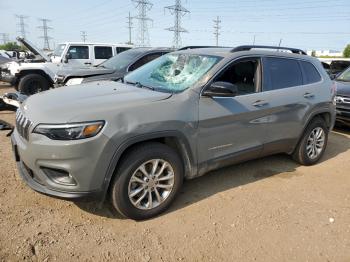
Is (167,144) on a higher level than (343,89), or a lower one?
lower


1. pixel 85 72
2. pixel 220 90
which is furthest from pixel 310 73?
pixel 85 72

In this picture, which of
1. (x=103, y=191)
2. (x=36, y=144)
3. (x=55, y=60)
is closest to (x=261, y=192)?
(x=103, y=191)

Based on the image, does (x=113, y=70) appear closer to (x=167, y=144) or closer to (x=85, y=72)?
(x=85, y=72)

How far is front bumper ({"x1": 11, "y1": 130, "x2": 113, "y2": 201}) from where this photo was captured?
2929 mm

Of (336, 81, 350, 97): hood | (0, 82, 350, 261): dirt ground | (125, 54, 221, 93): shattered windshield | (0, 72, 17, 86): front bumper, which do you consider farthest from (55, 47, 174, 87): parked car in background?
(336, 81, 350, 97): hood

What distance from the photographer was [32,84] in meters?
10.2

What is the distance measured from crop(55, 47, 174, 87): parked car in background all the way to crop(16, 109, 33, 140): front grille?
13.3ft

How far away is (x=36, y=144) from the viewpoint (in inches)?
118

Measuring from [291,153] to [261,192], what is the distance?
1156 millimetres

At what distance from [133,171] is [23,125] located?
112cm

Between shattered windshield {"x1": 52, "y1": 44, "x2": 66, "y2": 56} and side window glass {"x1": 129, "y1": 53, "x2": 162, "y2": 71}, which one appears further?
shattered windshield {"x1": 52, "y1": 44, "x2": 66, "y2": 56}

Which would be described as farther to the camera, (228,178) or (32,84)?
(32,84)

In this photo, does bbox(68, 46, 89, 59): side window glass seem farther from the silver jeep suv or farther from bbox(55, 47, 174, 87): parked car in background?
the silver jeep suv

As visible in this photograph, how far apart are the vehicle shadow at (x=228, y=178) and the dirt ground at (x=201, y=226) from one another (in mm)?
13
